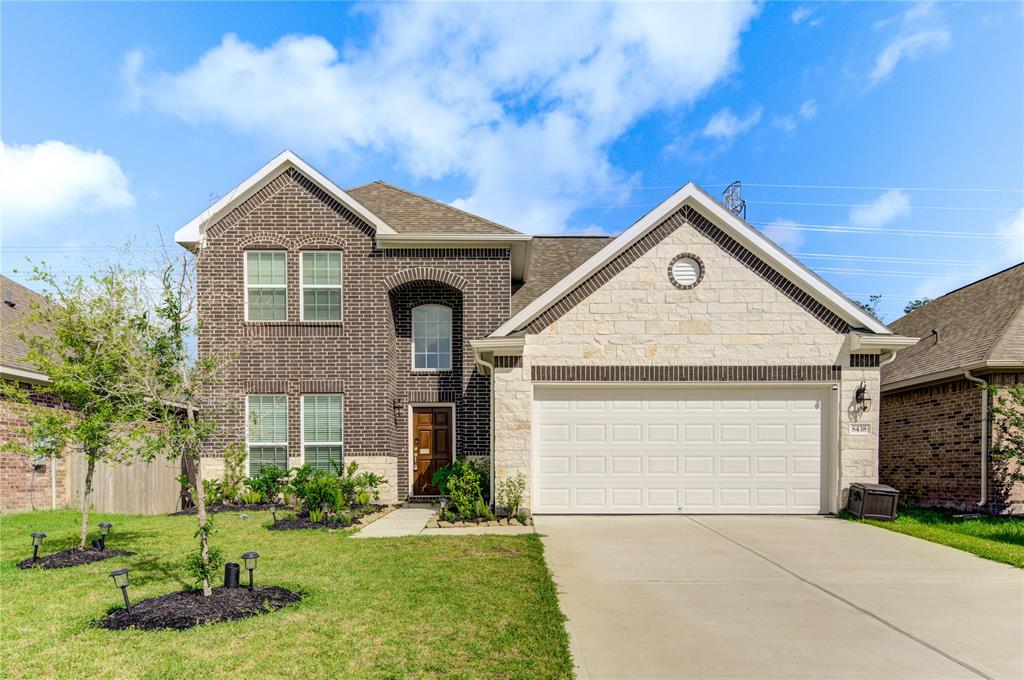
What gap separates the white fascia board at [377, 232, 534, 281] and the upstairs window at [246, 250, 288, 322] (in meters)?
2.50

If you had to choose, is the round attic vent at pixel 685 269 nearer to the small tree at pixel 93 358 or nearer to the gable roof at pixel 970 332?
the gable roof at pixel 970 332

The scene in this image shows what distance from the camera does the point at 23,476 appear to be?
12680 mm

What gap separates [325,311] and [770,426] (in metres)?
10.2

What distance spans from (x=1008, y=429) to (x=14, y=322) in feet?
68.3

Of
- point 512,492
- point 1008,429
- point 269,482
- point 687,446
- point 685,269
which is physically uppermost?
point 685,269

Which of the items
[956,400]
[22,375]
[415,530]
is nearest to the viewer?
[415,530]

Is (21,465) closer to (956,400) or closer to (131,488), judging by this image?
(131,488)

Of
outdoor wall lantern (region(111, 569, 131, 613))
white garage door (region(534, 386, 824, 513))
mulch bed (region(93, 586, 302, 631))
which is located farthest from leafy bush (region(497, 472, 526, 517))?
outdoor wall lantern (region(111, 569, 131, 613))

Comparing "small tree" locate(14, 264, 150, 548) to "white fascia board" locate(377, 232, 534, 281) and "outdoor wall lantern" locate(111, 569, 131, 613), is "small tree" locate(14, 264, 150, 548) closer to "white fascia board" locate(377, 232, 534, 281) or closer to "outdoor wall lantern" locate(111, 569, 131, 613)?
"outdoor wall lantern" locate(111, 569, 131, 613)

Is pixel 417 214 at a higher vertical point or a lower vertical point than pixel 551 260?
higher

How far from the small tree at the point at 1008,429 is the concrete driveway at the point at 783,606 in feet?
12.0

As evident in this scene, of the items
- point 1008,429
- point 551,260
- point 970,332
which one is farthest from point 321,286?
point 970,332

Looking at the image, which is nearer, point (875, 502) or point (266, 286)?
point (875, 502)

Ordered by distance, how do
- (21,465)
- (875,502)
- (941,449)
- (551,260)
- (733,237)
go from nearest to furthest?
(875,502) < (733,237) < (21,465) < (941,449) < (551,260)
